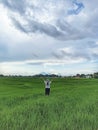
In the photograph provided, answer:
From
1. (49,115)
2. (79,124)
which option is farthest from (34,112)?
(79,124)

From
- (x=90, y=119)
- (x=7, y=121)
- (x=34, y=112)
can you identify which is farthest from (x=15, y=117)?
(x=90, y=119)

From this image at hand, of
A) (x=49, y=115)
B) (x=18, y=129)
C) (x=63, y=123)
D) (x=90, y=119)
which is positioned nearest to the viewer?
(x=18, y=129)

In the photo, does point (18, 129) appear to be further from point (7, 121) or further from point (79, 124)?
point (79, 124)

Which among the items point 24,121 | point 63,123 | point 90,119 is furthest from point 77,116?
point 24,121

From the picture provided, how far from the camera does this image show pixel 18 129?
1294cm

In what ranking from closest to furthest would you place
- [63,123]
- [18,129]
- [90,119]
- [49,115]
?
[18,129], [63,123], [90,119], [49,115]

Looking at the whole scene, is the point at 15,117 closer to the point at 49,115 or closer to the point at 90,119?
the point at 49,115

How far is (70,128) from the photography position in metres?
13.3

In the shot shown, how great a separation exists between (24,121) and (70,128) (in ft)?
6.87

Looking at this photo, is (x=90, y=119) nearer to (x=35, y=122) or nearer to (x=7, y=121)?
(x=35, y=122)

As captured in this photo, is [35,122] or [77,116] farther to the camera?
[77,116]

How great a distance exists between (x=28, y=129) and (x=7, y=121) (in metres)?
1.55

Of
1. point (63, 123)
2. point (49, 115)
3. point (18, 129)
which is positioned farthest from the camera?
point (49, 115)

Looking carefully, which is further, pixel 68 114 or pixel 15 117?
pixel 68 114
